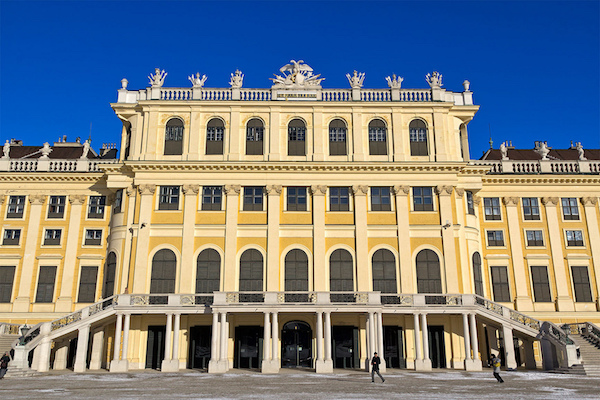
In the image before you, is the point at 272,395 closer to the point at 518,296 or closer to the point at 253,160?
the point at 253,160

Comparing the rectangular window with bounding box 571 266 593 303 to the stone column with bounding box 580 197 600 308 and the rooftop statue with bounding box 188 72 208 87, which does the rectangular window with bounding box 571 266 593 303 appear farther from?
the rooftop statue with bounding box 188 72 208 87

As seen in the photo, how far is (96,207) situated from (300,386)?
900 inches

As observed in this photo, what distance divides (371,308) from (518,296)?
40.6 feet

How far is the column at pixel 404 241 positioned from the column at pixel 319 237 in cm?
482

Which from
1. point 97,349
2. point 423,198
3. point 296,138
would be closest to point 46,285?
point 97,349

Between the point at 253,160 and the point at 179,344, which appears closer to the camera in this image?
the point at 179,344

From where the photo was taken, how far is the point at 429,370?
3166 cm

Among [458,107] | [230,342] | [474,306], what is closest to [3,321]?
[230,342]

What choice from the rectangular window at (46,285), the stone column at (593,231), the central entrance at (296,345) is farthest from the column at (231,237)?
the stone column at (593,231)

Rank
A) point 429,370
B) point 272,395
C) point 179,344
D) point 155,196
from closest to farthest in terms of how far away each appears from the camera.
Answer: point 272,395, point 429,370, point 179,344, point 155,196

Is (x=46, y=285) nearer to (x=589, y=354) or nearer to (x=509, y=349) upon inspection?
(x=509, y=349)

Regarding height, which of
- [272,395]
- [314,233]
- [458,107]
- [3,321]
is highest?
[458,107]

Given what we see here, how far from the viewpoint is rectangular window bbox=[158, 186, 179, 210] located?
36281mm

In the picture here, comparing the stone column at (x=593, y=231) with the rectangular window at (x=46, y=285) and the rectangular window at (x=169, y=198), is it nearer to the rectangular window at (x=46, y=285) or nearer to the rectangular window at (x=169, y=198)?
the rectangular window at (x=169, y=198)
